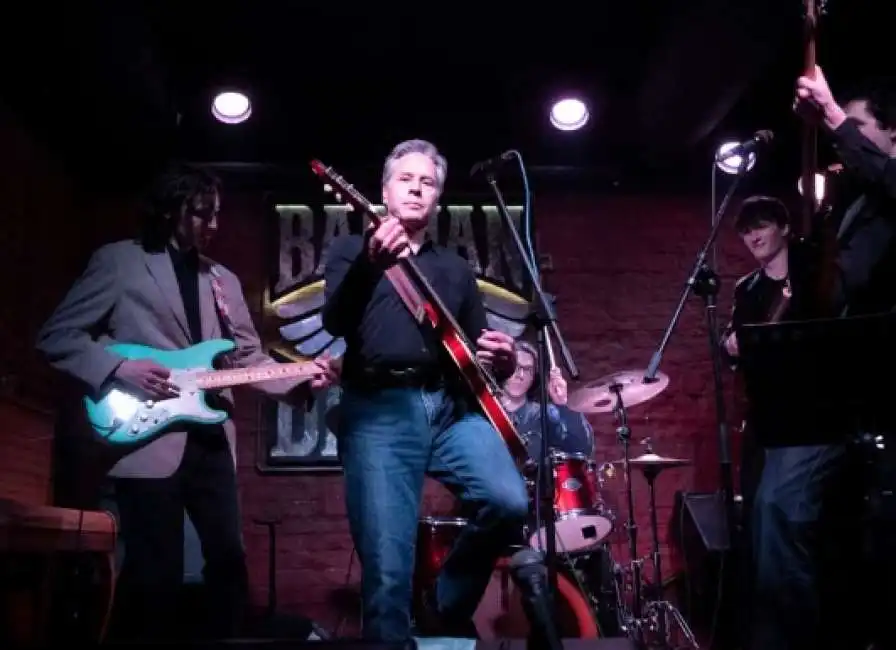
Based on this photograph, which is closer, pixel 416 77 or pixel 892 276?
pixel 892 276

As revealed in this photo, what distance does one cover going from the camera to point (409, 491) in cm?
293

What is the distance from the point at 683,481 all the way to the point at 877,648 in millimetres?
3139

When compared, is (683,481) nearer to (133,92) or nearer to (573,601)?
(573,601)

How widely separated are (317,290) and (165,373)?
2.69 meters

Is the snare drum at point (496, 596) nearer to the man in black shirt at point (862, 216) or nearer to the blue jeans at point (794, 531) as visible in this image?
the blue jeans at point (794, 531)

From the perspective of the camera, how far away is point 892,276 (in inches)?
112

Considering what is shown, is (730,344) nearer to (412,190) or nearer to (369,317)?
(412,190)

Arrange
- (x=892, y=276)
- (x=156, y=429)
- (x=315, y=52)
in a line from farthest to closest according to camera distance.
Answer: (x=315, y=52)
(x=156, y=429)
(x=892, y=276)

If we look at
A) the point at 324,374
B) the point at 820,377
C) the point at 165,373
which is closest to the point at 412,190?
the point at 324,374

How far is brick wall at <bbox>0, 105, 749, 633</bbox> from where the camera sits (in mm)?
5266

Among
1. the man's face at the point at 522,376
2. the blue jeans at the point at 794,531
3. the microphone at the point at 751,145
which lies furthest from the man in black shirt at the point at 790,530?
the man's face at the point at 522,376

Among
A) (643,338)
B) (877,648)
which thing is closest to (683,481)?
(643,338)

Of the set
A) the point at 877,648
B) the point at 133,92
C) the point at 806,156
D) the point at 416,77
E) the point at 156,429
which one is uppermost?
the point at 416,77

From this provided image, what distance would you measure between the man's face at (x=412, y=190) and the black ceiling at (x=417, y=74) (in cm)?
185
